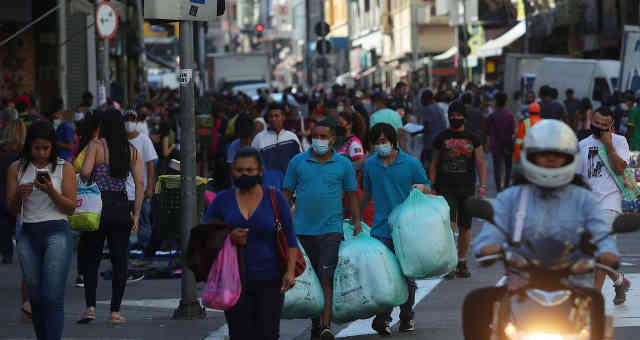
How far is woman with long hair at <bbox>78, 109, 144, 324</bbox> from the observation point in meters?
10.3

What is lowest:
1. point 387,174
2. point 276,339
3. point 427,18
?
point 276,339

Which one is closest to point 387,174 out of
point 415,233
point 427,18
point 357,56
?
point 415,233

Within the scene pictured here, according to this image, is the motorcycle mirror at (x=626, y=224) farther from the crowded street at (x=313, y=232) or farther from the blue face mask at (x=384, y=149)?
the blue face mask at (x=384, y=149)

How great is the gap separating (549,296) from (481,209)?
24.4 inches

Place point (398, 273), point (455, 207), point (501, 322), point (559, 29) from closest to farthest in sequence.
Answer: point (501, 322), point (398, 273), point (455, 207), point (559, 29)

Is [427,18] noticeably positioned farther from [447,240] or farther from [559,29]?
[447,240]

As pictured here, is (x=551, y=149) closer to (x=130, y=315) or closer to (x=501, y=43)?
(x=130, y=315)

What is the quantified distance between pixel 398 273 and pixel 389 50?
3137 inches

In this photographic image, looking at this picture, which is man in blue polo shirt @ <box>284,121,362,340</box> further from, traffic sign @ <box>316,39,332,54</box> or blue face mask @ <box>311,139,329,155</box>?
traffic sign @ <box>316,39,332,54</box>

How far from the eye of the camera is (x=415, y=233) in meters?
9.66

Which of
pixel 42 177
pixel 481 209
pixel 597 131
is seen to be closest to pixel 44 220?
pixel 42 177

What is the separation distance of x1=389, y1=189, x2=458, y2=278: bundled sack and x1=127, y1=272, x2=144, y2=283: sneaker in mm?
4399

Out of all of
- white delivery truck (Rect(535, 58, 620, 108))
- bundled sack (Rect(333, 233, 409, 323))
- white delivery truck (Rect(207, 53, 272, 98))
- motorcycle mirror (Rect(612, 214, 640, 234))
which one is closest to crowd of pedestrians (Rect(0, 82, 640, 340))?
bundled sack (Rect(333, 233, 409, 323))

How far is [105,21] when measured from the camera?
2106 cm
